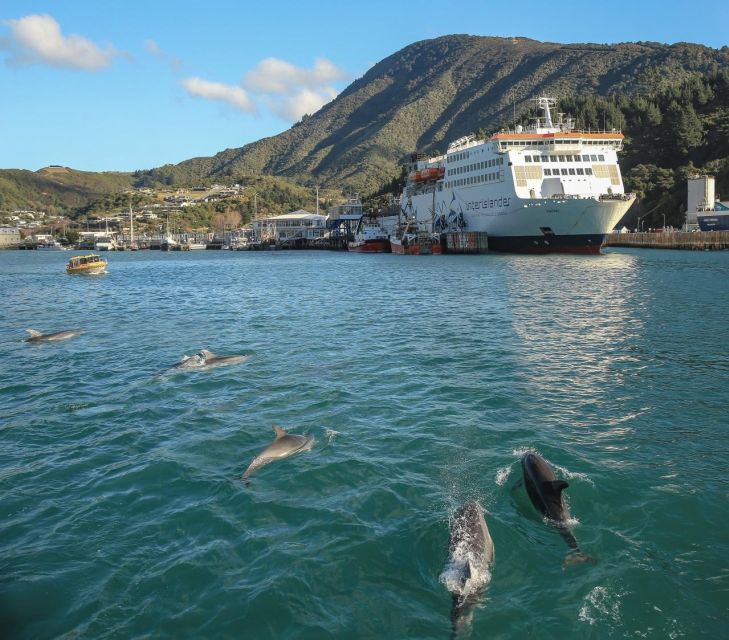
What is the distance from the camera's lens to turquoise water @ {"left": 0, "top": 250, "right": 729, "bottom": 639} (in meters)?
6.27

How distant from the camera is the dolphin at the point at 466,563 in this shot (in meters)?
6.27

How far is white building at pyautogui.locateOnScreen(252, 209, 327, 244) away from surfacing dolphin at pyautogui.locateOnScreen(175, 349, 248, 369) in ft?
466

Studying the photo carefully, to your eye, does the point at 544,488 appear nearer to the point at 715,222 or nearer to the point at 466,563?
the point at 466,563

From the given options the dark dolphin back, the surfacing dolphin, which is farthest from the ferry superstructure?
the dark dolphin back

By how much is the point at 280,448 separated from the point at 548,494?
427 cm

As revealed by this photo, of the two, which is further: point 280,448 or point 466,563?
point 280,448

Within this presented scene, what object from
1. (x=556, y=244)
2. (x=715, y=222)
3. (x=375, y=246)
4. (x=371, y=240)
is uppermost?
(x=371, y=240)

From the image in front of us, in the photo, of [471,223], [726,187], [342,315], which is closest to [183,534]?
[342,315]

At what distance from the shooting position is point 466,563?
22.6 ft

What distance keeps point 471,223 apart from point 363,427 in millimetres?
72687

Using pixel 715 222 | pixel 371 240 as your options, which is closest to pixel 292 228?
pixel 371 240

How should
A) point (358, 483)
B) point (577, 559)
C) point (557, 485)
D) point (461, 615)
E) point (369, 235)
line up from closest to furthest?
point (461, 615), point (577, 559), point (557, 485), point (358, 483), point (369, 235)

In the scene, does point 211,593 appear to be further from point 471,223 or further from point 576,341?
point 471,223

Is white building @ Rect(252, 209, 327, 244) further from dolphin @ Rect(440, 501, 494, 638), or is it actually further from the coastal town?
dolphin @ Rect(440, 501, 494, 638)
